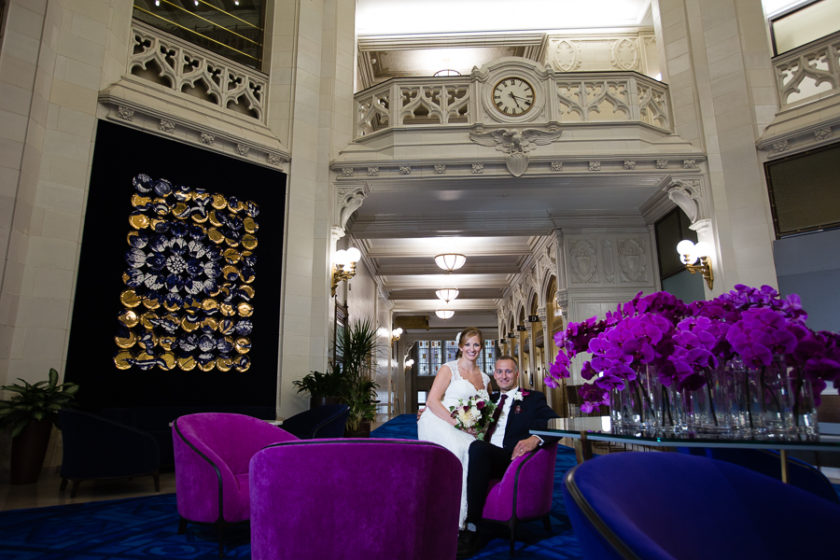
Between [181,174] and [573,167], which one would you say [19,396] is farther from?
[573,167]

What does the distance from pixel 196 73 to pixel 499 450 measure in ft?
18.1

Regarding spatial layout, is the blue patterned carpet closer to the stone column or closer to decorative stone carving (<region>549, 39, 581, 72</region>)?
the stone column

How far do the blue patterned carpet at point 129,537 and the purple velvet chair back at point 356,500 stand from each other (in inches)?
43.7

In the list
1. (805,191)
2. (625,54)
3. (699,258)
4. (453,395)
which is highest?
(625,54)

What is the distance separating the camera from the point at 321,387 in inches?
229

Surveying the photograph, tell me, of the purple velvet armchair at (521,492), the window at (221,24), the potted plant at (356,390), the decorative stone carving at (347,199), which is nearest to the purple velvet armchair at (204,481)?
the purple velvet armchair at (521,492)

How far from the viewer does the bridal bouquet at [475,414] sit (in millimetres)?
3209

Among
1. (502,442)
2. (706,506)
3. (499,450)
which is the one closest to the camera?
(706,506)

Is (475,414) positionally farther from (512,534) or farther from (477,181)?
(477,181)

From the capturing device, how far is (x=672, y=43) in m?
7.13

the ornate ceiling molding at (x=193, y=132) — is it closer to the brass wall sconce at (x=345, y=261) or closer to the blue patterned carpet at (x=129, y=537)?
the brass wall sconce at (x=345, y=261)

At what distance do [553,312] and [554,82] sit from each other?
15.7 ft

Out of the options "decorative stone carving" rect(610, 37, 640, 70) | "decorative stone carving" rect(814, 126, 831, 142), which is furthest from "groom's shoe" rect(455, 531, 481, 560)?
"decorative stone carving" rect(610, 37, 640, 70)

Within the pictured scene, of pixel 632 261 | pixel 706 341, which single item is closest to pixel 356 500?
pixel 706 341
